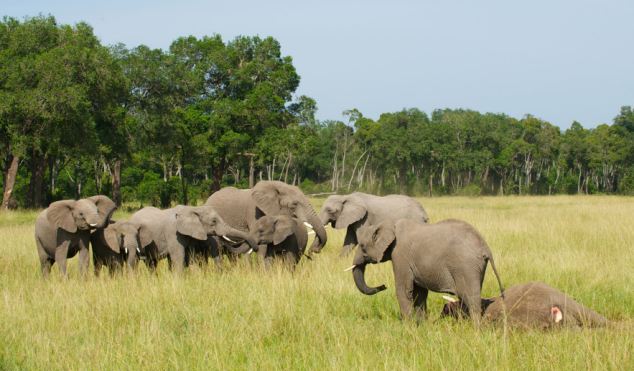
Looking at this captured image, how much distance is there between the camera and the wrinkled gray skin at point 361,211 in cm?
1509

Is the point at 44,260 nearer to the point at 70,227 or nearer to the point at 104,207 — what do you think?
the point at 70,227

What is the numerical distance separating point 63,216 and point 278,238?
130 inches

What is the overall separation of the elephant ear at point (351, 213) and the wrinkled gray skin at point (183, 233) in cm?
308

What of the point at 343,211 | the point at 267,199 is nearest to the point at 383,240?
the point at 267,199

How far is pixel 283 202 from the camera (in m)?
13.5

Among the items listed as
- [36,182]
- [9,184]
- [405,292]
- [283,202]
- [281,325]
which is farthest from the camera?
[36,182]

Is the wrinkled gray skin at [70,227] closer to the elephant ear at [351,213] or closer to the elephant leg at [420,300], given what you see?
the elephant ear at [351,213]

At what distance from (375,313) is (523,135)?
73.0 metres

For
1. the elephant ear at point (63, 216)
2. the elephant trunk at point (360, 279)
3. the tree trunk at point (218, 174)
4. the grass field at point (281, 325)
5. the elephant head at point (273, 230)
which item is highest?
the tree trunk at point (218, 174)

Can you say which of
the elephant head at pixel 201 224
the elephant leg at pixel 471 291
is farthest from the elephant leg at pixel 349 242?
the elephant leg at pixel 471 291

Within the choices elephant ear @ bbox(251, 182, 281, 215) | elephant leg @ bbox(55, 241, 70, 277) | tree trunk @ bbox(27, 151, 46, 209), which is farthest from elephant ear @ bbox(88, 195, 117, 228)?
tree trunk @ bbox(27, 151, 46, 209)

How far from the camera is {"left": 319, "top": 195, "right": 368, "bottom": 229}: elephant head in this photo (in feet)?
49.4

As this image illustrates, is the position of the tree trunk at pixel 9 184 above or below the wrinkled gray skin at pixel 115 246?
above

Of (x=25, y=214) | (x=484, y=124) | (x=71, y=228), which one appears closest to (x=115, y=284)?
(x=71, y=228)
